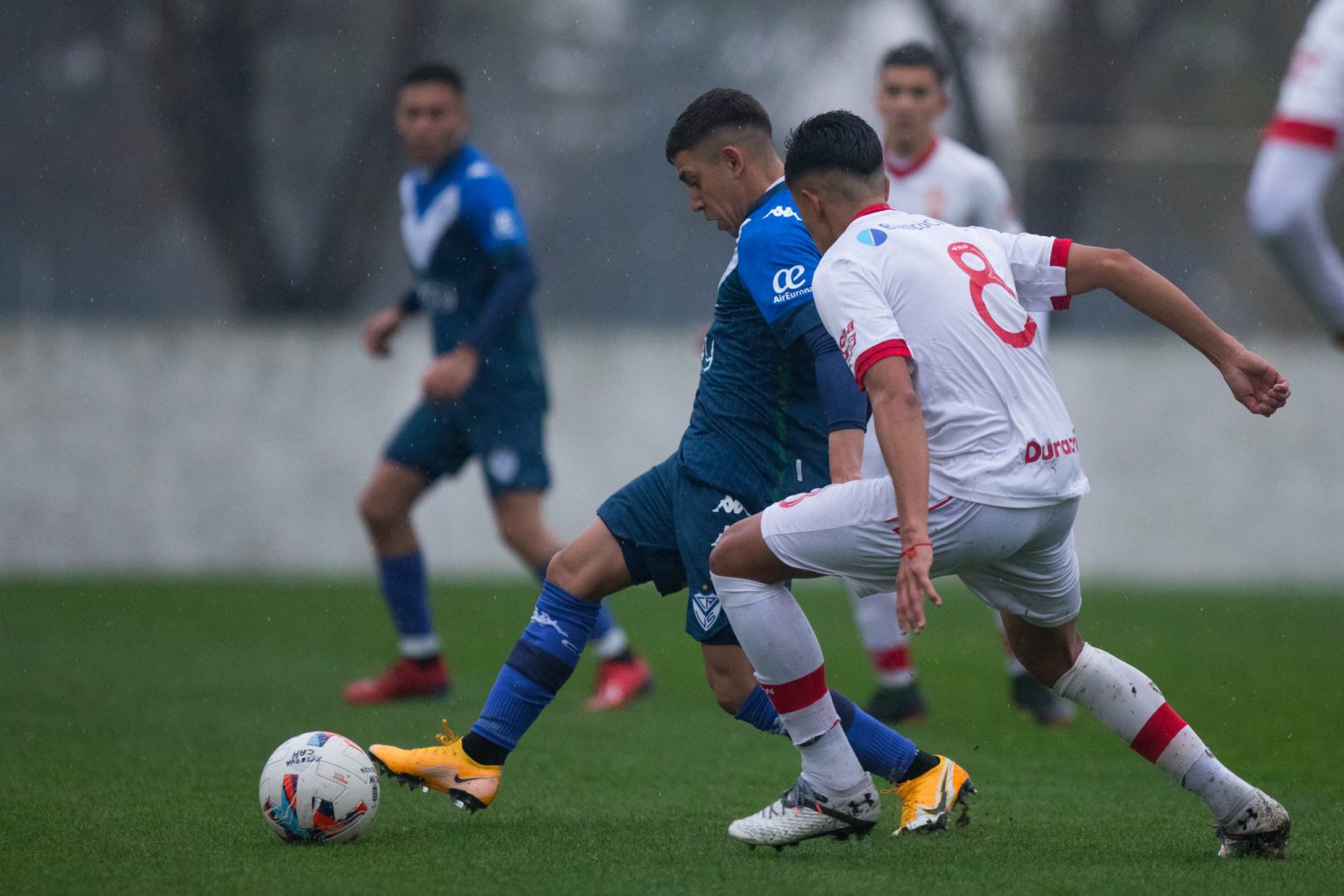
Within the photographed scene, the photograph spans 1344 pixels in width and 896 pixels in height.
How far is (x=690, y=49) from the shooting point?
13930 millimetres

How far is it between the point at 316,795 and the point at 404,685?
2829 millimetres

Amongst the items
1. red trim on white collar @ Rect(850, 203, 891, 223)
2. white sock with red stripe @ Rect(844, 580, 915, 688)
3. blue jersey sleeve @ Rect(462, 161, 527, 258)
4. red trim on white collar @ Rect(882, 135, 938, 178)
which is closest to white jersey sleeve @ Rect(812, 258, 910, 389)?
red trim on white collar @ Rect(850, 203, 891, 223)

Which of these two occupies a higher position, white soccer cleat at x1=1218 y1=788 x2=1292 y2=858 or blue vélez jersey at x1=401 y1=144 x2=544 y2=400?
blue vélez jersey at x1=401 y1=144 x2=544 y2=400

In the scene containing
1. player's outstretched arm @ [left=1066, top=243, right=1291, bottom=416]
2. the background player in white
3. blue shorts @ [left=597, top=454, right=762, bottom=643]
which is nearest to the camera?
player's outstretched arm @ [left=1066, top=243, right=1291, bottom=416]

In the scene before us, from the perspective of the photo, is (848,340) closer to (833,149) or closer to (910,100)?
(833,149)

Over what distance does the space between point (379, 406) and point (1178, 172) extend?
22.5ft

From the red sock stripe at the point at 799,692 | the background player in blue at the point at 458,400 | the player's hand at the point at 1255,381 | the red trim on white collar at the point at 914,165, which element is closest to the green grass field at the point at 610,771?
the background player in blue at the point at 458,400

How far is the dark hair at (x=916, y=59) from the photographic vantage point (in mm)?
6406

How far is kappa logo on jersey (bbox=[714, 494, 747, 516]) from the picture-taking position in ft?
13.8

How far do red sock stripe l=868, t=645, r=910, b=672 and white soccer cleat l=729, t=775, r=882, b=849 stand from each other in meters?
2.21

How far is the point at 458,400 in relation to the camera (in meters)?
6.77

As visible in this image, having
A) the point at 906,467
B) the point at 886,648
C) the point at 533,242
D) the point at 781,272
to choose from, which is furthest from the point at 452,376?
the point at 533,242

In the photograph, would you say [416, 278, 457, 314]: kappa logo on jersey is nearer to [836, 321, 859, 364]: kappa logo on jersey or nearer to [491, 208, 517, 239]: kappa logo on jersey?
[491, 208, 517, 239]: kappa logo on jersey

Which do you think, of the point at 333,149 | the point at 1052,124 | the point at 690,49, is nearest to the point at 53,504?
Answer: the point at 333,149
